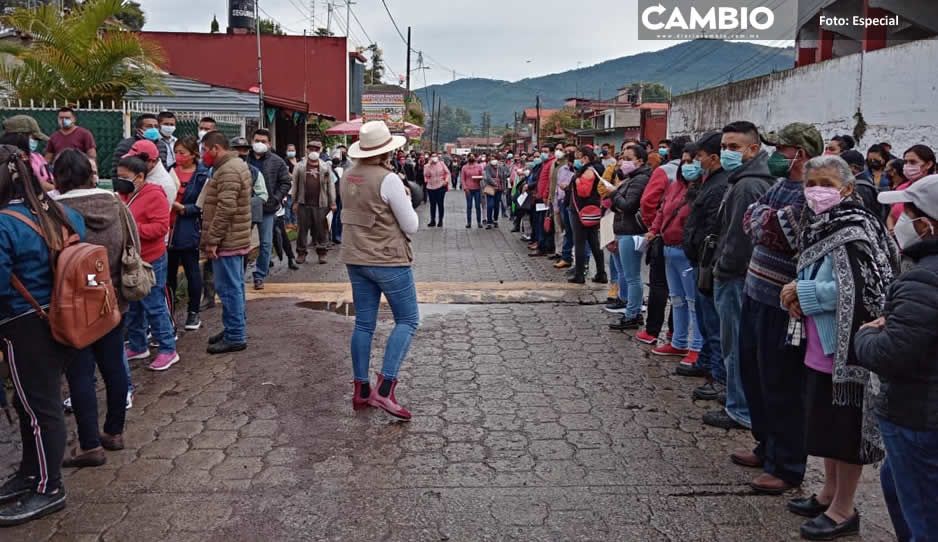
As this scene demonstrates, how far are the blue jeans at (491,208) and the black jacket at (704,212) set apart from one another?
13.6 m

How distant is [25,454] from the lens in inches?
164

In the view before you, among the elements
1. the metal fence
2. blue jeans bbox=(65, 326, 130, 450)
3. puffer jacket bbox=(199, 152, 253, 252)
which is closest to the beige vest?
blue jeans bbox=(65, 326, 130, 450)

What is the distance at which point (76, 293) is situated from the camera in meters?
4.05

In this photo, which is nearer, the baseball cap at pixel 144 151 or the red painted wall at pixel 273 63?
the baseball cap at pixel 144 151

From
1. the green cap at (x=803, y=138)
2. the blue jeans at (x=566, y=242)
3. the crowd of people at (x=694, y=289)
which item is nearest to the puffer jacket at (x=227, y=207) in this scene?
the crowd of people at (x=694, y=289)

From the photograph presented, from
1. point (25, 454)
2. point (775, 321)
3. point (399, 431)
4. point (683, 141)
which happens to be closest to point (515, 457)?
point (399, 431)

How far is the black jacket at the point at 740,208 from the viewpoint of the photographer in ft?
16.1

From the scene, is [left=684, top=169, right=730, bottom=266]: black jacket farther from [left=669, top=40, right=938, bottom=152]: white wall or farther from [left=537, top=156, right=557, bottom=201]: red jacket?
[left=537, top=156, right=557, bottom=201]: red jacket

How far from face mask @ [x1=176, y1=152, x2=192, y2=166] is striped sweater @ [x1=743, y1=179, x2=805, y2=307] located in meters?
5.31

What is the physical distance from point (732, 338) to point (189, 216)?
4882 mm

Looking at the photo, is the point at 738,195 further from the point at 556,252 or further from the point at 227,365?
the point at 556,252

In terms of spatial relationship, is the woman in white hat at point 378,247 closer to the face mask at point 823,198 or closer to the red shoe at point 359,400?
the red shoe at point 359,400

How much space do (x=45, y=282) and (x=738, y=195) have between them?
3.87m

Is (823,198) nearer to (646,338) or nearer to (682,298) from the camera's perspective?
(682,298)
